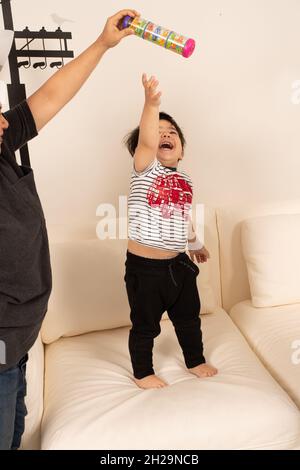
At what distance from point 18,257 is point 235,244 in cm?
117

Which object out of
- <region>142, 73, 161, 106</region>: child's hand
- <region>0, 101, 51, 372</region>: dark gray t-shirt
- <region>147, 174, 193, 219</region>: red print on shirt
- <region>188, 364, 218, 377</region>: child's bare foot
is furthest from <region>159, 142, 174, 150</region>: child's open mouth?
<region>188, 364, 218, 377</region>: child's bare foot

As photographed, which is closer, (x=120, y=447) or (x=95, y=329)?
(x=120, y=447)

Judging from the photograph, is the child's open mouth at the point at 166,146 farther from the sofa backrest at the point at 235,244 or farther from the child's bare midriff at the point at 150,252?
the sofa backrest at the point at 235,244

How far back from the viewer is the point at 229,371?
55.9 inches

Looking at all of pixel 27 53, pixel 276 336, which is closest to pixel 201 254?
pixel 276 336

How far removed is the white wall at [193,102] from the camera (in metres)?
1.71

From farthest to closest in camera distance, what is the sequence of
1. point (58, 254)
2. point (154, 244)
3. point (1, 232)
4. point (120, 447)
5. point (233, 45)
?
1. point (233, 45)
2. point (58, 254)
3. point (154, 244)
4. point (120, 447)
5. point (1, 232)

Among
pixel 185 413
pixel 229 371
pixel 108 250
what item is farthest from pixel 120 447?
pixel 108 250

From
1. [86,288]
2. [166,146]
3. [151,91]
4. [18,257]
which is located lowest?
[86,288]

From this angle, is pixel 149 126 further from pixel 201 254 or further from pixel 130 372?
pixel 130 372

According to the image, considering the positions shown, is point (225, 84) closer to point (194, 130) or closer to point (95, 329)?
point (194, 130)

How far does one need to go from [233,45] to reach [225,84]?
0.15 m

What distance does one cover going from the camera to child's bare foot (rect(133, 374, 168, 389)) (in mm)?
1356

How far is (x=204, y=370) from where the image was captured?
4.65 feet
